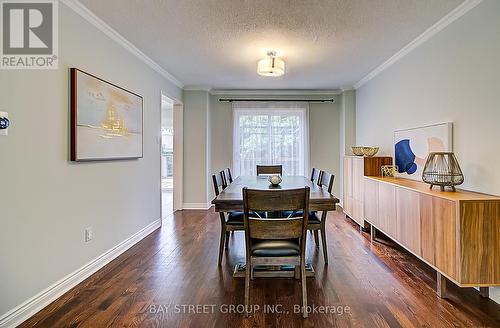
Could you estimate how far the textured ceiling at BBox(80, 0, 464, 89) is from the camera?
8.45 ft

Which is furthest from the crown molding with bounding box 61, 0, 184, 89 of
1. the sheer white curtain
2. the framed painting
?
the sheer white curtain

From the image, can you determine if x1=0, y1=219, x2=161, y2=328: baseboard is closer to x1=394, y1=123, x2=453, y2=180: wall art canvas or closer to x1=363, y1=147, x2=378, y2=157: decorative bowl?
x1=363, y1=147, x2=378, y2=157: decorative bowl

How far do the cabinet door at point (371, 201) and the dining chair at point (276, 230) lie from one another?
191 centimetres

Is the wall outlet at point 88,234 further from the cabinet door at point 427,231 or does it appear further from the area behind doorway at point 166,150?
the area behind doorway at point 166,150

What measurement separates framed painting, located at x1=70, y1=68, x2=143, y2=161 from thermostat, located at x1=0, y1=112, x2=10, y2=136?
590 mm

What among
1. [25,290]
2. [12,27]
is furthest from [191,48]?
[25,290]

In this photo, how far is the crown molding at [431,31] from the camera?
99.9 inches

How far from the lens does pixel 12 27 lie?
6.85 feet

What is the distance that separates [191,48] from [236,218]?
7.02ft

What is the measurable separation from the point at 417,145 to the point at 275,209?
231 cm

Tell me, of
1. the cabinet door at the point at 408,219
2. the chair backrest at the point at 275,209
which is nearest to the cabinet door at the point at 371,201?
the cabinet door at the point at 408,219

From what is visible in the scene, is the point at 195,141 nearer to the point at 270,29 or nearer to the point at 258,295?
the point at 270,29

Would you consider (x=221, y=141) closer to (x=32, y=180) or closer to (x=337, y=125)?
(x=337, y=125)

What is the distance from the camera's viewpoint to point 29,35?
2.26 m
